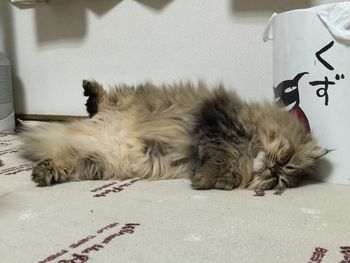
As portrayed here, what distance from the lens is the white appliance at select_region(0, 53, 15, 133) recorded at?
2.18 m

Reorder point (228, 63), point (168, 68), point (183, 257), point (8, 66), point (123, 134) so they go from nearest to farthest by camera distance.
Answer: point (183, 257)
point (123, 134)
point (228, 63)
point (168, 68)
point (8, 66)

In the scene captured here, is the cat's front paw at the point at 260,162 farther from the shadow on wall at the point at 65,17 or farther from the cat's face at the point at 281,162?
the shadow on wall at the point at 65,17

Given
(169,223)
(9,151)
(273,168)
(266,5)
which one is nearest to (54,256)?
(169,223)

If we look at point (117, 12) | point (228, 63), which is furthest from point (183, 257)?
point (117, 12)

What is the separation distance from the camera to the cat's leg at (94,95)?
1.50 metres

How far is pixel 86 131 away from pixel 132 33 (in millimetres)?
712

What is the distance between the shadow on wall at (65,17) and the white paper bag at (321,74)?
39.6 inches

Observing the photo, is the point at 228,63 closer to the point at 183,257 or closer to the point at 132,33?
the point at 132,33

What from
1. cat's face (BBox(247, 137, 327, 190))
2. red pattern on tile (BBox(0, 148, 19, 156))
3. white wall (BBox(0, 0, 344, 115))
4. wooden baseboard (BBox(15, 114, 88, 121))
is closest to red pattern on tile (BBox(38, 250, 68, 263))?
cat's face (BBox(247, 137, 327, 190))

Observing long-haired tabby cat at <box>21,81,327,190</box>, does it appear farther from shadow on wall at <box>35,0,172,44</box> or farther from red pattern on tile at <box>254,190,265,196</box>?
shadow on wall at <box>35,0,172,44</box>

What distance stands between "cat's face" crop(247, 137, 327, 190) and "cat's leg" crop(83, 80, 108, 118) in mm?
578

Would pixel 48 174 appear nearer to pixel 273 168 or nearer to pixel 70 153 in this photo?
pixel 70 153

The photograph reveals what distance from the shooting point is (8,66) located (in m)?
2.22

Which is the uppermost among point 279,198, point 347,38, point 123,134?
point 347,38
